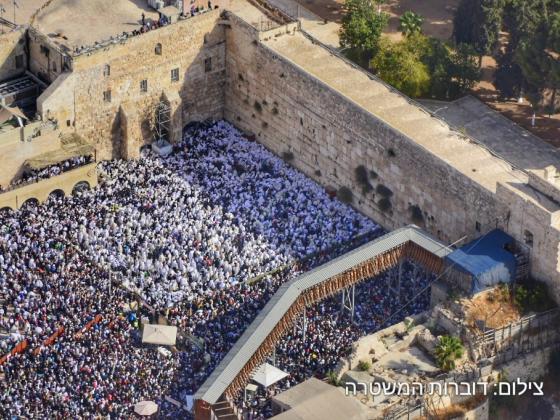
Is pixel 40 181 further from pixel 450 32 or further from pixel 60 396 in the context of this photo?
pixel 450 32

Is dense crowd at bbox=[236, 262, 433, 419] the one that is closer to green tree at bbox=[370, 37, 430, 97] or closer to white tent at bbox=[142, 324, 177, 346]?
white tent at bbox=[142, 324, 177, 346]

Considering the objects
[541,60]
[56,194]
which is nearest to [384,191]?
[541,60]

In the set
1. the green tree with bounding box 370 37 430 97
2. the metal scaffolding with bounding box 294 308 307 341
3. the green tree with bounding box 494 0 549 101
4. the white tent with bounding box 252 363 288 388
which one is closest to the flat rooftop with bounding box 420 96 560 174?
the green tree with bounding box 494 0 549 101

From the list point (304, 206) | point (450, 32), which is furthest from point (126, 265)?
point (450, 32)

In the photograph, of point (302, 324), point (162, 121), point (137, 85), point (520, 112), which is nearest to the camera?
point (302, 324)

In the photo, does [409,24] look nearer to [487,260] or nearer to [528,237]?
[528,237]

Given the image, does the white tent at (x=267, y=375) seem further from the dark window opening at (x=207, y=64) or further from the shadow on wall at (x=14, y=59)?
the shadow on wall at (x=14, y=59)
